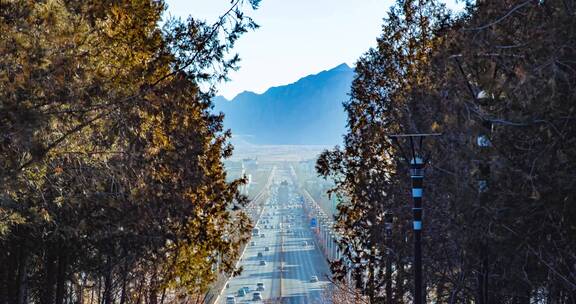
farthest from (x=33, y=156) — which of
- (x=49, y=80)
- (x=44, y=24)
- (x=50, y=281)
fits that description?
(x=50, y=281)

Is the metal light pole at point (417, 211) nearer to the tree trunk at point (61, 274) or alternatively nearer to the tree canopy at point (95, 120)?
the tree canopy at point (95, 120)

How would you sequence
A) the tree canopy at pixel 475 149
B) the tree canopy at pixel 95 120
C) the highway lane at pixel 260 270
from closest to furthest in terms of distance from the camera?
the tree canopy at pixel 95 120
the tree canopy at pixel 475 149
the highway lane at pixel 260 270

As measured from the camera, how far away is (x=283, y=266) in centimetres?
8450

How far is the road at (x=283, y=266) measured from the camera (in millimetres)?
62875

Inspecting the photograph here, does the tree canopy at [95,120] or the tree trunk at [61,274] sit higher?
the tree canopy at [95,120]

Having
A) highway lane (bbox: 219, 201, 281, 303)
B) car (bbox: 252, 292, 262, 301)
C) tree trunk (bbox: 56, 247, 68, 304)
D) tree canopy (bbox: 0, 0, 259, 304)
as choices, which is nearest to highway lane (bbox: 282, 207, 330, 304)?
highway lane (bbox: 219, 201, 281, 303)

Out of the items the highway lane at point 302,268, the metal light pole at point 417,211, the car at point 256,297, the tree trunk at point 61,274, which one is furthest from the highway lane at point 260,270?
the metal light pole at point 417,211

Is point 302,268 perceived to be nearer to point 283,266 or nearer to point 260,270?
point 283,266

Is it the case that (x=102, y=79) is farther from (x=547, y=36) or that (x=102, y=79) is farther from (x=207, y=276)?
(x=207, y=276)

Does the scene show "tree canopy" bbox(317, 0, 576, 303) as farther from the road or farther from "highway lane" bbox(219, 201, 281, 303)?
"highway lane" bbox(219, 201, 281, 303)

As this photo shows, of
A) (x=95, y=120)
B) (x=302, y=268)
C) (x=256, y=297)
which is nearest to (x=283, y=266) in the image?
(x=302, y=268)

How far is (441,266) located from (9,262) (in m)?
9.10

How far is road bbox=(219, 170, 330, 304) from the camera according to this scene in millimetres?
62875

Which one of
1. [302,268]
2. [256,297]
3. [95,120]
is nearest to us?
[95,120]
